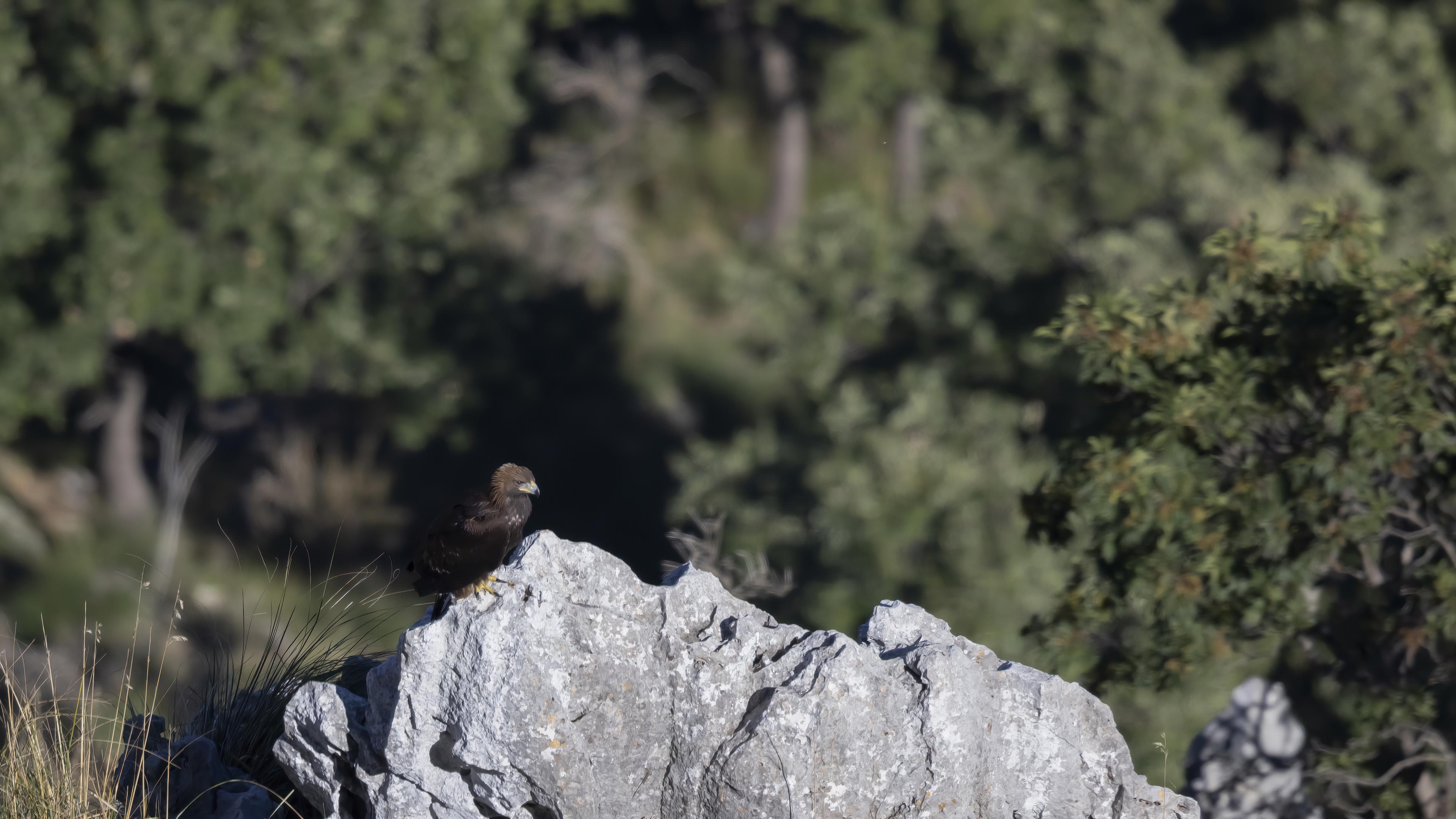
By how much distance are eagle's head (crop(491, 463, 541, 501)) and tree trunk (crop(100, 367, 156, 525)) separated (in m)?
13.2

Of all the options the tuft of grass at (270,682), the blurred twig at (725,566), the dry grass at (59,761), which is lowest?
the dry grass at (59,761)

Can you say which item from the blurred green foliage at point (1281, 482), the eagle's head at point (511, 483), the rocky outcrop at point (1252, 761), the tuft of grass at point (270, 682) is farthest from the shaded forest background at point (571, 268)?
the eagle's head at point (511, 483)

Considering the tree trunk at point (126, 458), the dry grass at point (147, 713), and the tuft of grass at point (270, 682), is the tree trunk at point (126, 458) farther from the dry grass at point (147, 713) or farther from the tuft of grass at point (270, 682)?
the tuft of grass at point (270, 682)

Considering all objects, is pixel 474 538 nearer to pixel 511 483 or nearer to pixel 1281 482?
pixel 511 483

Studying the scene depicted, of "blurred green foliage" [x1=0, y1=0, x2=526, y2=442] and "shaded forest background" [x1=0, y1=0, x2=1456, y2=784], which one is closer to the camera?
"shaded forest background" [x1=0, y1=0, x2=1456, y2=784]

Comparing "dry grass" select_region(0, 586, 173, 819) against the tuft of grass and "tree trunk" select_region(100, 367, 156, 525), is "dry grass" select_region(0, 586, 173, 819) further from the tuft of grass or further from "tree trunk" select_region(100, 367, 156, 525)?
"tree trunk" select_region(100, 367, 156, 525)

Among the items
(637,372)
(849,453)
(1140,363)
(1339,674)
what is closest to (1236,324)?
(1140,363)

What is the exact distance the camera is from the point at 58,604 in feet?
48.1

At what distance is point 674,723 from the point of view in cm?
384

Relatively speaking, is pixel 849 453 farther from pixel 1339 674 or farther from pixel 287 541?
pixel 287 541

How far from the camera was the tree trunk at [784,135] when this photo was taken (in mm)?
18844

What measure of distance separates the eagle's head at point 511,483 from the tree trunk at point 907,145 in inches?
558

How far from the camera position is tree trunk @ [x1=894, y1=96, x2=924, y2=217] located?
18.3m

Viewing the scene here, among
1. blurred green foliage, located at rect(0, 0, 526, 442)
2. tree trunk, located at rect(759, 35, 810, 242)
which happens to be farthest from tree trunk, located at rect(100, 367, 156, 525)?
tree trunk, located at rect(759, 35, 810, 242)
